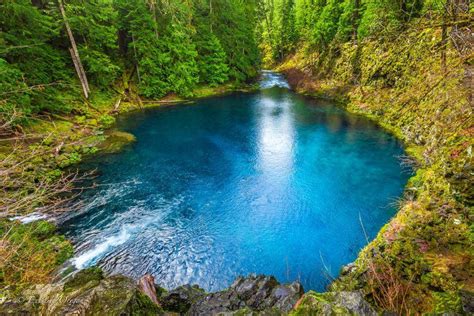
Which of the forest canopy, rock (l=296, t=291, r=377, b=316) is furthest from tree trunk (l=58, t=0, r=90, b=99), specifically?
rock (l=296, t=291, r=377, b=316)

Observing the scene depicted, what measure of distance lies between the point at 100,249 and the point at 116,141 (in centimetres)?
1108

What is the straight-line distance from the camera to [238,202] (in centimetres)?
1222

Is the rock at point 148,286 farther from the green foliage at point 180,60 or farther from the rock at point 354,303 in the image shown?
the green foliage at point 180,60

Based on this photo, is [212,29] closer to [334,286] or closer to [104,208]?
[104,208]

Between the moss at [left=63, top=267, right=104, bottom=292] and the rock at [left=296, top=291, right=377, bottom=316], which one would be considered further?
the moss at [left=63, top=267, right=104, bottom=292]

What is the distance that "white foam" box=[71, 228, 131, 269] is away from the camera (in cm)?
873

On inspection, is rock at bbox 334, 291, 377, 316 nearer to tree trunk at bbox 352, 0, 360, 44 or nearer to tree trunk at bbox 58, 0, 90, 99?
tree trunk at bbox 58, 0, 90, 99

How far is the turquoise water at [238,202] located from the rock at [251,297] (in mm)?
→ 2109

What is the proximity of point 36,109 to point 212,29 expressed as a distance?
25746mm

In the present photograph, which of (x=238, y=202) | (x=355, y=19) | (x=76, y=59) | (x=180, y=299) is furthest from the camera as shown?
(x=355, y=19)

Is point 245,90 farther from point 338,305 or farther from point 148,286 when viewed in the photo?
point 338,305

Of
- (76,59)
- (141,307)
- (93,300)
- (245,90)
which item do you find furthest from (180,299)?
(245,90)

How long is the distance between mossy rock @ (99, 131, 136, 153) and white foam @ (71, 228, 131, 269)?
8.89 meters

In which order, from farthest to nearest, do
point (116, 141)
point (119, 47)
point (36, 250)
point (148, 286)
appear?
1. point (119, 47)
2. point (116, 141)
3. point (36, 250)
4. point (148, 286)
